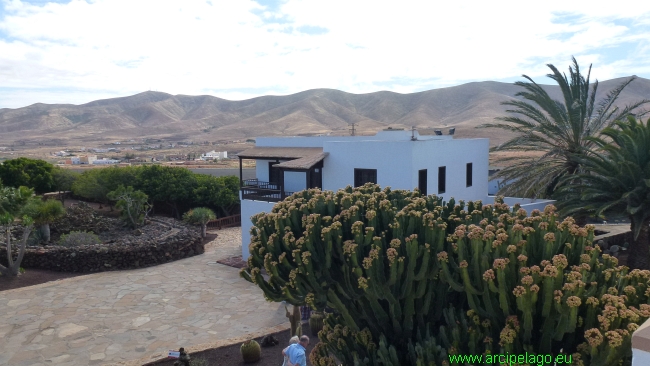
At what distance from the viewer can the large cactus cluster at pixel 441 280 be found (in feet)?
15.9

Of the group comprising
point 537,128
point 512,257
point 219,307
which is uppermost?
point 537,128

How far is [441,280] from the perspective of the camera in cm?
618

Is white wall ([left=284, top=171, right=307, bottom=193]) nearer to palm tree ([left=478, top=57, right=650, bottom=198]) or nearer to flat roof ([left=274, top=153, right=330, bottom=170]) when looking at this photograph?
flat roof ([left=274, top=153, right=330, bottom=170])

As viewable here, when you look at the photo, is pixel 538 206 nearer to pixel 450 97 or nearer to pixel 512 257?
pixel 512 257

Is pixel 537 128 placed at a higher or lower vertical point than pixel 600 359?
higher

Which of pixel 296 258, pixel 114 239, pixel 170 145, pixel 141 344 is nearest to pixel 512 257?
pixel 296 258

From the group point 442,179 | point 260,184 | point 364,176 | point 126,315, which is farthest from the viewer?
point 260,184

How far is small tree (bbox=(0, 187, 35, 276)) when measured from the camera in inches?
625

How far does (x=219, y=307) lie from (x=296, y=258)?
780 centimetres

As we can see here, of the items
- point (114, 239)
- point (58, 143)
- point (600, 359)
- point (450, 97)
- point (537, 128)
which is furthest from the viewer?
point (450, 97)

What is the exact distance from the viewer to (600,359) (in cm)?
454

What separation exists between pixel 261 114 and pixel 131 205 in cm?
9770

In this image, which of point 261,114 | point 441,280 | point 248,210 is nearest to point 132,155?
point 261,114

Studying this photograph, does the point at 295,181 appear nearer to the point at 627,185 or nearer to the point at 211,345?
the point at 211,345
